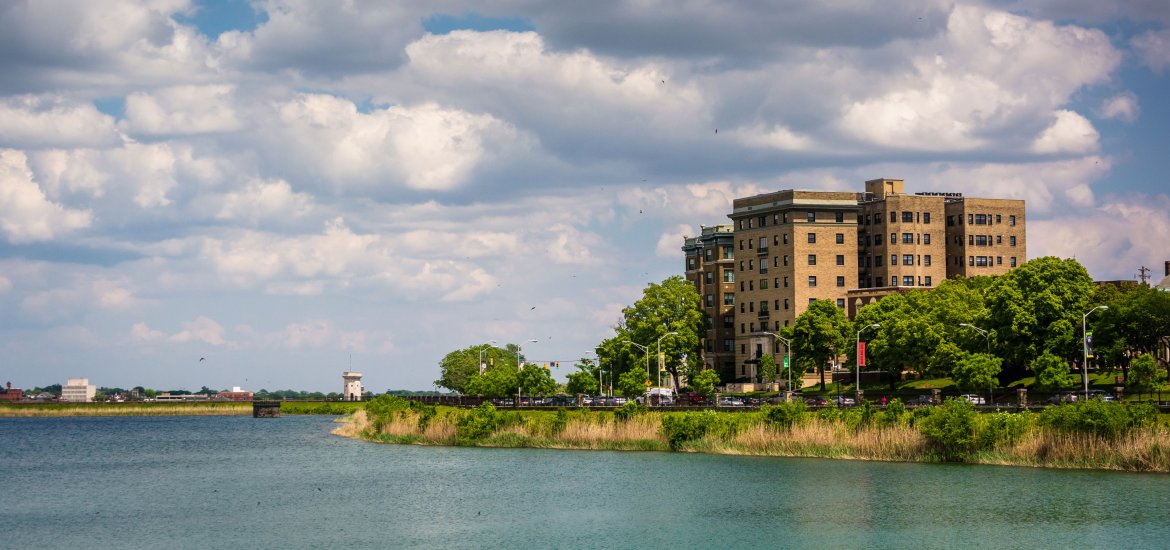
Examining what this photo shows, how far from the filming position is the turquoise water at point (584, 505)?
53.5 metres

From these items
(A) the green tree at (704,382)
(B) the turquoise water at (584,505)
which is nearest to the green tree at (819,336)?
(A) the green tree at (704,382)

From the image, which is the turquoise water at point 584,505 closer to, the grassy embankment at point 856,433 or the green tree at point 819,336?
the grassy embankment at point 856,433

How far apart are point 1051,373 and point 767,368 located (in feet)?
191

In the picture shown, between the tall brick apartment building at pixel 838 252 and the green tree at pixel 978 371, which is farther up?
the tall brick apartment building at pixel 838 252

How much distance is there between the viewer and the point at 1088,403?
71.8 meters

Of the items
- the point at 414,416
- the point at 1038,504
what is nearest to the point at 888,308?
the point at 414,416

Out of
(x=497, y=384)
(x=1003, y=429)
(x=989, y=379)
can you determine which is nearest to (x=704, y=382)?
(x=497, y=384)

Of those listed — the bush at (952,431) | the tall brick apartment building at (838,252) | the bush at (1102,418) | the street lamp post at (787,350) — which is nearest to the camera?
the bush at (1102,418)

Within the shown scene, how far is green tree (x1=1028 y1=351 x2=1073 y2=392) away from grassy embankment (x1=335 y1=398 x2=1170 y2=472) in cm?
3103

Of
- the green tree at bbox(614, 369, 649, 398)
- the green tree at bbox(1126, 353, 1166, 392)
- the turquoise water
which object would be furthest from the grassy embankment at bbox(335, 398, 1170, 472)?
the green tree at bbox(614, 369, 649, 398)

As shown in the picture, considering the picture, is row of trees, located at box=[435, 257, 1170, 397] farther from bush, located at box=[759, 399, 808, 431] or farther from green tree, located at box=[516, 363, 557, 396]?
bush, located at box=[759, 399, 808, 431]

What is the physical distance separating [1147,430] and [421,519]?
3843cm

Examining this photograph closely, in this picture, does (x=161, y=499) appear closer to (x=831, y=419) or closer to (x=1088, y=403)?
(x=831, y=419)

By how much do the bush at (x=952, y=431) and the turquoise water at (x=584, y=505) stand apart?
6.35 feet
